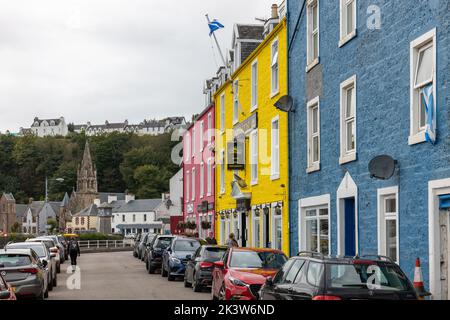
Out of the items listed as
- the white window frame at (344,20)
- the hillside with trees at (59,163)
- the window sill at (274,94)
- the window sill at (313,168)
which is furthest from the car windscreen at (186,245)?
the hillside with trees at (59,163)

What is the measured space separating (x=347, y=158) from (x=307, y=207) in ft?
15.3

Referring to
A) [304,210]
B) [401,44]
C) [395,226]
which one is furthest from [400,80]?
[304,210]

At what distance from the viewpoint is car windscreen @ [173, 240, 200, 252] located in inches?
1183

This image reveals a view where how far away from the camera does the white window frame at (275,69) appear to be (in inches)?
1116

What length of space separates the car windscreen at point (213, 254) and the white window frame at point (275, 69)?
664 centimetres

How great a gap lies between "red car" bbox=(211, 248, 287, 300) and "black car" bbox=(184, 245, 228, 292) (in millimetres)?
3907

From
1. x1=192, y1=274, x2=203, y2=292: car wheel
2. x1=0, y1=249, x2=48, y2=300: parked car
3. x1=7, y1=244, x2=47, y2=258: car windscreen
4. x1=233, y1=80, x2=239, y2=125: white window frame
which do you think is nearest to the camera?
x1=0, y1=249, x2=48, y2=300: parked car

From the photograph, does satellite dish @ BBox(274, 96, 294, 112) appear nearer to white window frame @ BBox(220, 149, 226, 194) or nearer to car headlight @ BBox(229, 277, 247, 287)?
car headlight @ BBox(229, 277, 247, 287)

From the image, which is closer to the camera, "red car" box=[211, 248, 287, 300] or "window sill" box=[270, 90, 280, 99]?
"red car" box=[211, 248, 287, 300]

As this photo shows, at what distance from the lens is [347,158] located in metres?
20.5

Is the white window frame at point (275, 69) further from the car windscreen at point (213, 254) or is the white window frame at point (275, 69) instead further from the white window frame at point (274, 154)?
the car windscreen at point (213, 254)

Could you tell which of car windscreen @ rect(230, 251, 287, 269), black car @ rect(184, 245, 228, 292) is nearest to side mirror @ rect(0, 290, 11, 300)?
car windscreen @ rect(230, 251, 287, 269)

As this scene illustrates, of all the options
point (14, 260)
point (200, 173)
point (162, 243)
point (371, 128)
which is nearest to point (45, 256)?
point (14, 260)
